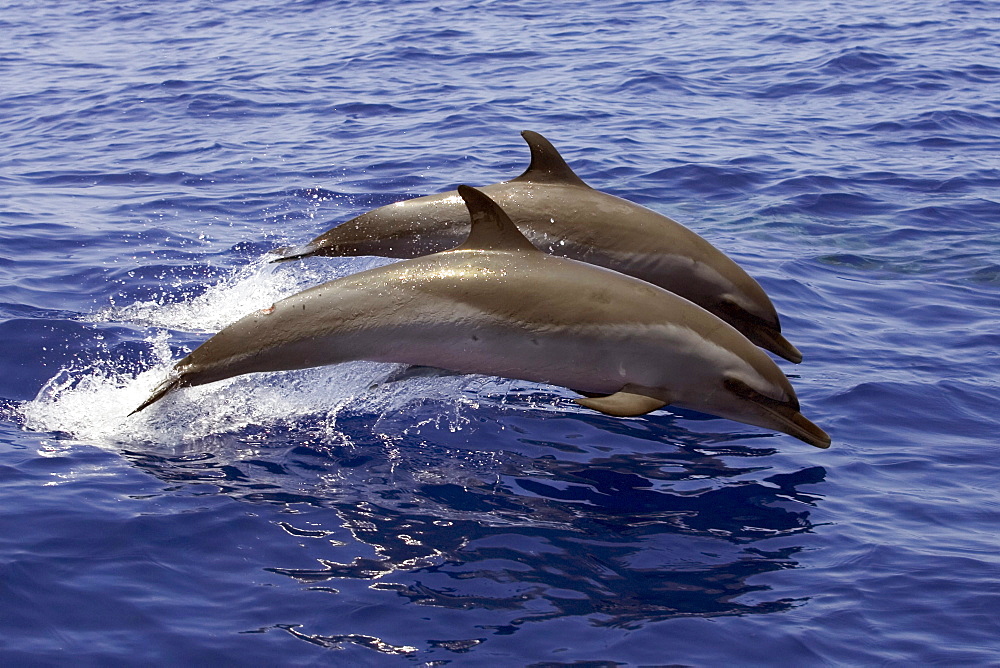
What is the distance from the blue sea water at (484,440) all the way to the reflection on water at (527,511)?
24 mm

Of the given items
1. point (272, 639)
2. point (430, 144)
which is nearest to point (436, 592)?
point (272, 639)

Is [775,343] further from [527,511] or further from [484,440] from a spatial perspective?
[527,511]

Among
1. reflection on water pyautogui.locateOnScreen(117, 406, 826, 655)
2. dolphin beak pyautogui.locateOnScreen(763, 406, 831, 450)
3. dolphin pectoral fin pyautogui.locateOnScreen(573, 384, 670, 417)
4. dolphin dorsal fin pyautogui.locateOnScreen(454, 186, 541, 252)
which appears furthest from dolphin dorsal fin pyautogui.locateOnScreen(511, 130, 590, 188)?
dolphin beak pyautogui.locateOnScreen(763, 406, 831, 450)

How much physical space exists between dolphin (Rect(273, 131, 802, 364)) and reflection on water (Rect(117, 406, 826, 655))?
1.08 meters

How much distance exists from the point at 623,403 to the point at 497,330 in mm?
901

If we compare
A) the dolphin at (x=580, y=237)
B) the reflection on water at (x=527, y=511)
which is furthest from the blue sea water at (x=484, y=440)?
the dolphin at (x=580, y=237)

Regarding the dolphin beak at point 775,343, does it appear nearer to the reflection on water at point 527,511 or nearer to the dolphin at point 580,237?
the dolphin at point 580,237


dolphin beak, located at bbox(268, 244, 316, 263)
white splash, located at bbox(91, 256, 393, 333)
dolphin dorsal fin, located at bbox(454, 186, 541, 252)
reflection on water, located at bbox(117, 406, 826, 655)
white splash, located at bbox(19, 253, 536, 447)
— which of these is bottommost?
reflection on water, located at bbox(117, 406, 826, 655)

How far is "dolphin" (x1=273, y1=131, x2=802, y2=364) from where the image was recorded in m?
8.42

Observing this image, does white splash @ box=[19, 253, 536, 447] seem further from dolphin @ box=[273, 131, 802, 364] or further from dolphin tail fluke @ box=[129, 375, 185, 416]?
dolphin @ box=[273, 131, 802, 364]

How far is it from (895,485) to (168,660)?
4.58m

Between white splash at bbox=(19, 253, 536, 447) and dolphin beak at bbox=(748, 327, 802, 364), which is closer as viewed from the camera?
white splash at bbox=(19, 253, 536, 447)

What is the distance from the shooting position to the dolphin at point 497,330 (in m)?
6.95

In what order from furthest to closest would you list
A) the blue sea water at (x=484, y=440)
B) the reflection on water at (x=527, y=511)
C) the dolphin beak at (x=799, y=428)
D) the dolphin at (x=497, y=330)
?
the dolphin beak at (x=799, y=428), the dolphin at (x=497, y=330), the reflection on water at (x=527, y=511), the blue sea water at (x=484, y=440)
